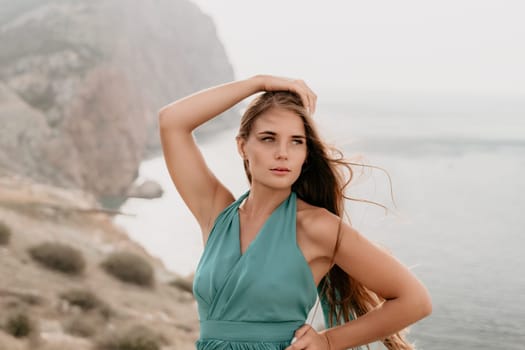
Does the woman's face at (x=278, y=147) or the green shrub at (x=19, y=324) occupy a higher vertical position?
the woman's face at (x=278, y=147)

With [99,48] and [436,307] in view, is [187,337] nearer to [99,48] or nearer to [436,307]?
[436,307]

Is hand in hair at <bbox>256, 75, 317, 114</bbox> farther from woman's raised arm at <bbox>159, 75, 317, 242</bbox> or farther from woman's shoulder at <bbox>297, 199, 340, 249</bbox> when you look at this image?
woman's shoulder at <bbox>297, 199, 340, 249</bbox>

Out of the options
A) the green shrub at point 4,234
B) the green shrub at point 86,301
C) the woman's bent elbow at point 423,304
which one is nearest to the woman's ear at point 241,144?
the woman's bent elbow at point 423,304

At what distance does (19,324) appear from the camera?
775 cm

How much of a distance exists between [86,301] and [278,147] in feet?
29.4

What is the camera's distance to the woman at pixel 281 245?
2.16m

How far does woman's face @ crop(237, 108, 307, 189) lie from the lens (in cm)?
221

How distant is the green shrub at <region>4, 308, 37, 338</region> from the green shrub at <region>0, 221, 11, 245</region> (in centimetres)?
371

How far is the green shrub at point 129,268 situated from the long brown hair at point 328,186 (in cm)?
1187

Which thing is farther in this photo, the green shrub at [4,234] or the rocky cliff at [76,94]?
the rocky cliff at [76,94]

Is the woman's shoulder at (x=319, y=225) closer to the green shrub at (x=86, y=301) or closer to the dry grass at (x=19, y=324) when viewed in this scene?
the dry grass at (x=19, y=324)

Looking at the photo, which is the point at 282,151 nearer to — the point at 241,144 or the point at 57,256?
the point at 241,144

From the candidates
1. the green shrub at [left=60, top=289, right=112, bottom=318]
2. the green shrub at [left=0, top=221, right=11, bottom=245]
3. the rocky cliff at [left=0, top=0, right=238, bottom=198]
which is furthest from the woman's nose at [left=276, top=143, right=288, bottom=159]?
the rocky cliff at [left=0, top=0, right=238, bottom=198]

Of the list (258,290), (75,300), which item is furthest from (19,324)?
(258,290)
